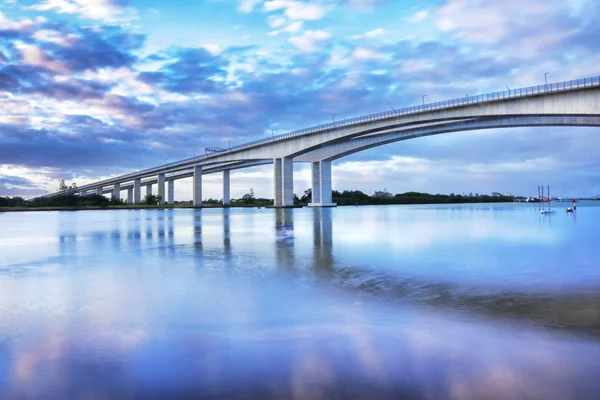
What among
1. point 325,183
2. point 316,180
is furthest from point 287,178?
point 325,183

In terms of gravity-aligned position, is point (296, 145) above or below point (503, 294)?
above

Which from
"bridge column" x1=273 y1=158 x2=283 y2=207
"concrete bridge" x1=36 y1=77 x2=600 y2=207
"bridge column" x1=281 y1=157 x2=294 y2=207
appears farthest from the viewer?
"bridge column" x1=273 y1=158 x2=283 y2=207

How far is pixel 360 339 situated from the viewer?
503 centimetres

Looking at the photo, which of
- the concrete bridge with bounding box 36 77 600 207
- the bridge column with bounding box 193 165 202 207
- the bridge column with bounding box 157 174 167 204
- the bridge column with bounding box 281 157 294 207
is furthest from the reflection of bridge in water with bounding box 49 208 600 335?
the bridge column with bounding box 157 174 167 204

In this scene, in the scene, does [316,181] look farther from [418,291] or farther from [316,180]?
[418,291]

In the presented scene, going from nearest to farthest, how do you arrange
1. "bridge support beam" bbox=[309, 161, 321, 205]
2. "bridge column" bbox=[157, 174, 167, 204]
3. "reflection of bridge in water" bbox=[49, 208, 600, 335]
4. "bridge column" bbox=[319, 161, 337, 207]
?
"reflection of bridge in water" bbox=[49, 208, 600, 335] → "bridge column" bbox=[319, 161, 337, 207] → "bridge support beam" bbox=[309, 161, 321, 205] → "bridge column" bbox=[157, 174, 167, 204]

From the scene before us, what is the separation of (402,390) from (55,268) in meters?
10.5

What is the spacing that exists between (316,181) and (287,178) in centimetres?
727

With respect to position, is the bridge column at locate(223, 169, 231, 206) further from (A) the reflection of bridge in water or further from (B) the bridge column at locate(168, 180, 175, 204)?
(A) the reflection of bridge in water

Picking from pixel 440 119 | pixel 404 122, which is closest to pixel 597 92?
pixel 440 119

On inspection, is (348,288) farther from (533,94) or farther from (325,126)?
(325,126)

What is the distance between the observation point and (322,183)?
83375 millimetres

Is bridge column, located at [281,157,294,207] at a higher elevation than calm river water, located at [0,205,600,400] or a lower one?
higher

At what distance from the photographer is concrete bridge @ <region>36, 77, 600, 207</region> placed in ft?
143
